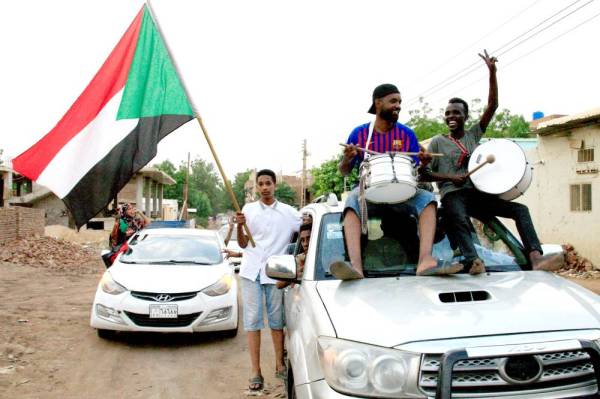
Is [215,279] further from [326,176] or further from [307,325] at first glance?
[326,176]

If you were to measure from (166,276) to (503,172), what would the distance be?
488 centimetres

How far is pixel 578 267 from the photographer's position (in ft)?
48.2

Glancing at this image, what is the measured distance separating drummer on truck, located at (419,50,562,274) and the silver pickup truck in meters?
0.37

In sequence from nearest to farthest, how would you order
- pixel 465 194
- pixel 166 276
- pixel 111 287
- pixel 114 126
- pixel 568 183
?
pixel 465 194, pixel 114 126, pixel 111 287, pixel 166 276, pixel 568 183

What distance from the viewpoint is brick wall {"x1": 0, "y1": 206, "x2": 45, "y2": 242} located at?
1919 cm

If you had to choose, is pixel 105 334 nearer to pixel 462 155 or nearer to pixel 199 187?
pixel 462 155

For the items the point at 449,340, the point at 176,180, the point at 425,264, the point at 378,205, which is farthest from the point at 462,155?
the point at 176,180

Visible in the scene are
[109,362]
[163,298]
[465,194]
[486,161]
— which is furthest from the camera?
[163,298]

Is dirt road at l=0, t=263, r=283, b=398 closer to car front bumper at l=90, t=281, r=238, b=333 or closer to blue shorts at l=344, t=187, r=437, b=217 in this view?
car front bumper at l=90, t=281, r=238, b=333

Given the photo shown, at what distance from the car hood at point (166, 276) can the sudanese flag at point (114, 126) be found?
2432 millimetres

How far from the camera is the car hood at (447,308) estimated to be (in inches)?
98.2

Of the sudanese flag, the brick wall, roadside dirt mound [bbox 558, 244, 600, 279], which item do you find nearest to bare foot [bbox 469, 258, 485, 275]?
the sudanese flag

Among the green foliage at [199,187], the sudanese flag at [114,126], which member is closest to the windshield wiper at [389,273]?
the sudanese flag at [114,126]

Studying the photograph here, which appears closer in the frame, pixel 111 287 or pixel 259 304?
pixel 259 304
